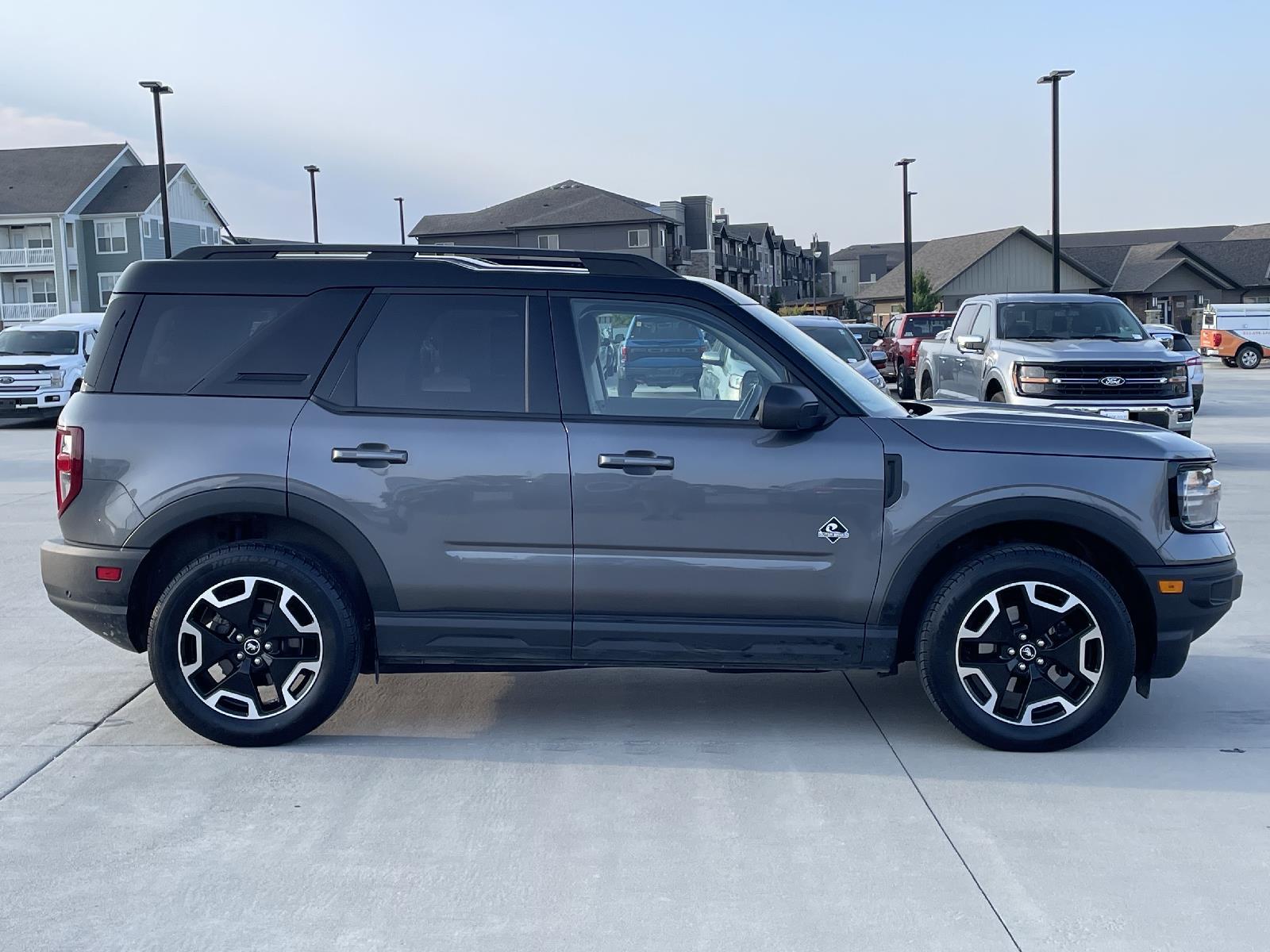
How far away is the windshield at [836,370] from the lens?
527 centimetres

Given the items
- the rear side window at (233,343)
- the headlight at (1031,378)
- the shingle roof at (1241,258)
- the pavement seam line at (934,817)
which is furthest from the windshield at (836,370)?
the shingle roof at (1241,258)

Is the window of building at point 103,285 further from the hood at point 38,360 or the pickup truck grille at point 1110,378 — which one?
the pickup truck grille at point 1110,378

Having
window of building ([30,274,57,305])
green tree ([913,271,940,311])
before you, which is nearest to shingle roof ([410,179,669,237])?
green tree ([913,271,940,311])

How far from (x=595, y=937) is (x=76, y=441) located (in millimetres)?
3055

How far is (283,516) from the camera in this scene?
5223 millimetres

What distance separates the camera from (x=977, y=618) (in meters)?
Answer: 5.08

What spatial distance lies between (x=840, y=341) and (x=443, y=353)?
43.3 ft

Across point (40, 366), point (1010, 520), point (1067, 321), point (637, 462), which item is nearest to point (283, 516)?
point (637, 462)

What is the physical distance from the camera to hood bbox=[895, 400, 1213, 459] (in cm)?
509

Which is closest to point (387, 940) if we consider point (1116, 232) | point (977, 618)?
point (977, 618)

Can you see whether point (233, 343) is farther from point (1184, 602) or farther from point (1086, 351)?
point (1086, 351)

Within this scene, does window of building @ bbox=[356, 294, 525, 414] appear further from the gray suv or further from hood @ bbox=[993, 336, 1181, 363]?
hood @ bbox=[993, 336, 1181, 363]

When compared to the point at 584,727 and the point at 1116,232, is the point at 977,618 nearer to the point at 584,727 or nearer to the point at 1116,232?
the point at 584,727

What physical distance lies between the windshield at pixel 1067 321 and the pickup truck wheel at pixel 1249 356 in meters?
28.8
